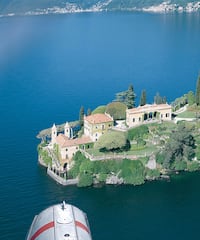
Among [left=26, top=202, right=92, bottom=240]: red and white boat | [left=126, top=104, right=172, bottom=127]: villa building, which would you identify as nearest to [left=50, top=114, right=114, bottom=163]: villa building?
[left=126, top=104, right=172, bottom=127]: villa building

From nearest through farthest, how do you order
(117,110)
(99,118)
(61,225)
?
(61,225), (99,118), (117,110)

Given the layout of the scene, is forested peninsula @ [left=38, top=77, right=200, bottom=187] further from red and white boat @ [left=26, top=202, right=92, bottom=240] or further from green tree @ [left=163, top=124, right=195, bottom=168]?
red and white boat @ [left=26, top=202, right=92, bottom=240]

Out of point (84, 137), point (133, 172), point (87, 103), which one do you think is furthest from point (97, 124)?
point (87, 103)

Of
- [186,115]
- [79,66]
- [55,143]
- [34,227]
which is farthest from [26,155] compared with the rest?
[79,66]

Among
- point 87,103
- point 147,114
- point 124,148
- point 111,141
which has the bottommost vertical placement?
point 124,148

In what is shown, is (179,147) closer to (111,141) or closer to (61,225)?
(111,141)

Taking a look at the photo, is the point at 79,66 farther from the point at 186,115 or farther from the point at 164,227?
the point at 164,227
